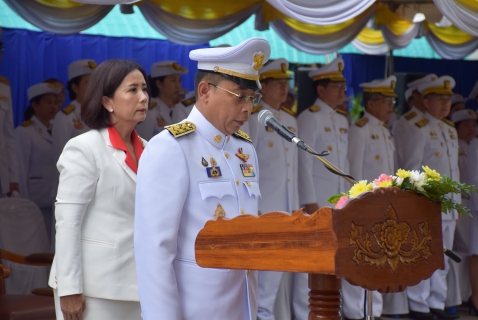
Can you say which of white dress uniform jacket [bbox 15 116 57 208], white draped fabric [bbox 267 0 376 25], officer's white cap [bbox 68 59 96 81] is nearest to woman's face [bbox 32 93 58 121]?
white dress uniform jacket [bbox 15 116 57 208]

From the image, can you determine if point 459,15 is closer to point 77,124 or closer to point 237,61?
point 77,124

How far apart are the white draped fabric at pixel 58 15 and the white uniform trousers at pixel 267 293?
227 centimetres

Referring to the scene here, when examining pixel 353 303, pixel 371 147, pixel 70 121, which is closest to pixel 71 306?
pixel 70 121

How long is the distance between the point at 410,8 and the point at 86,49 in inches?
130

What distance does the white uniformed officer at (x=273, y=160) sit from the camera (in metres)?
6.02

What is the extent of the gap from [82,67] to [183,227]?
14.6ft

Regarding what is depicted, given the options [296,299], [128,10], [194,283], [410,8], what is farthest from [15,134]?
[194,283]

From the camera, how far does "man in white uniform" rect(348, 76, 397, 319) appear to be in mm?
6684

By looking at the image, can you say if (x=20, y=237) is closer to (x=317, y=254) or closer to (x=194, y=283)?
(x=194, y=283)

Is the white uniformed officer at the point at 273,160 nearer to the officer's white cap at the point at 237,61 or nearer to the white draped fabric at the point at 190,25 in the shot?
the white draped fabric at the point at 190,25

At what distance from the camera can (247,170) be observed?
8.57 ft

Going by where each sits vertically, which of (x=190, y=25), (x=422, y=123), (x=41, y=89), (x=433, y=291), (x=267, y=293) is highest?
(x=190, y=25)

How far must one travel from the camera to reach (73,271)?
2.71 meters

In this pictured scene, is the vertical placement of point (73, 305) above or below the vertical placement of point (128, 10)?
below
